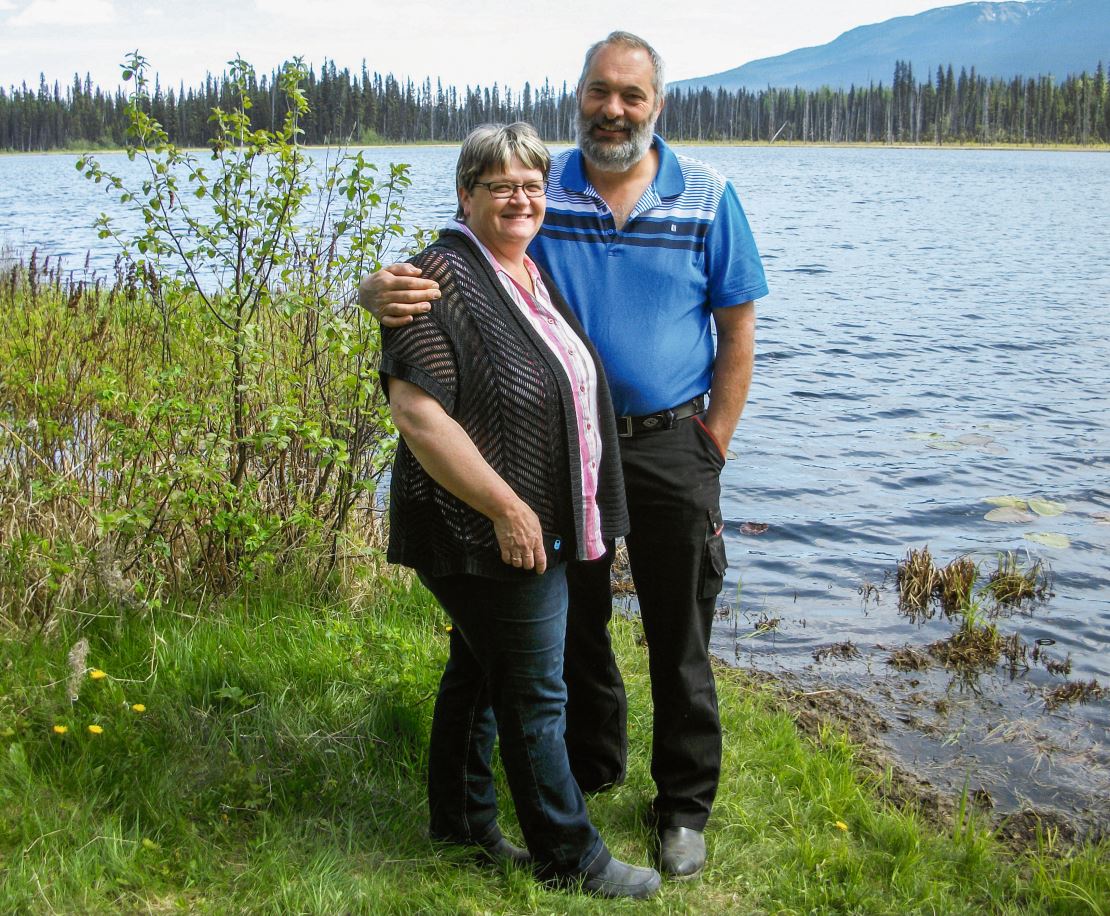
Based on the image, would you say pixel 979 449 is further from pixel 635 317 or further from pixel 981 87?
pixel 981 87

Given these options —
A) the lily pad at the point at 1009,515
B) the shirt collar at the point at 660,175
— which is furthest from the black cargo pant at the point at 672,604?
the lily pad at the point at 1009,515

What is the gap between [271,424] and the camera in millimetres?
4852

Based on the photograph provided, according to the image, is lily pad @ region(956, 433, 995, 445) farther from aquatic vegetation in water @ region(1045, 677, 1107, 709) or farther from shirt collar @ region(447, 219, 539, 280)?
shirt collar @ region(447, 219, 539, 280)

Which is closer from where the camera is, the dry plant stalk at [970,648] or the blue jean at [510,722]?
the blue jean at [510,722]

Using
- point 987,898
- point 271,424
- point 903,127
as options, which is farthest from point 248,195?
point 903,127

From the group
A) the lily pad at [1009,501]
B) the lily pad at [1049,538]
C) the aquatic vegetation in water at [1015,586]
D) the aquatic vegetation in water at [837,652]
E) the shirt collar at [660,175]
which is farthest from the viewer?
the lily pad at [1009,501]

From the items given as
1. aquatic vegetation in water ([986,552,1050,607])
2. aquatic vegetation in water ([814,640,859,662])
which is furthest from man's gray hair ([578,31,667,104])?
aquatic vegetation in water ([986,552,1050,607])

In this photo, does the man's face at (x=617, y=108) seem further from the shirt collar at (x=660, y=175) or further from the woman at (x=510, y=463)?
the woman at (x=510, y=463)

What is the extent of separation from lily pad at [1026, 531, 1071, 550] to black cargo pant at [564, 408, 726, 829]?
6164mm

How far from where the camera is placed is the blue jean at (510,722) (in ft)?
10.6

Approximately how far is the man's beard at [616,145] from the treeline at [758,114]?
100 meters

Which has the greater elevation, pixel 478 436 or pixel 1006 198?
pixel 1006 198

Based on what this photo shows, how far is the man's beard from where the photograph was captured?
145 inches

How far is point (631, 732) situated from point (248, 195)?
2.98m
